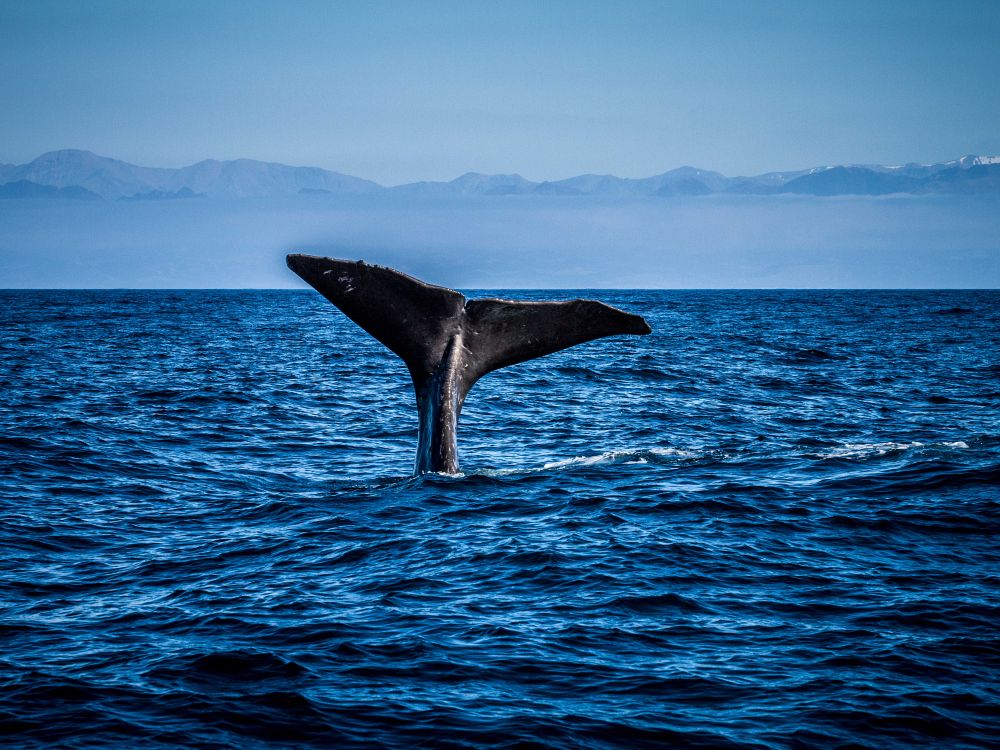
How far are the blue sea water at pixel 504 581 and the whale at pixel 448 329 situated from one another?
121cm

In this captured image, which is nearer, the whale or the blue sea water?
the blue sea water

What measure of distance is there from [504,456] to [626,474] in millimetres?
2491

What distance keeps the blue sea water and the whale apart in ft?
3.97

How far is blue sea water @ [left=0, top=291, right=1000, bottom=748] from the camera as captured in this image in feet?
21.2

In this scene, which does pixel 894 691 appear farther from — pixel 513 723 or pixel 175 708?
pixel 175 708

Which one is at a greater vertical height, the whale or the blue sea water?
the whale

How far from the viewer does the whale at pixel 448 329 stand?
11.9m

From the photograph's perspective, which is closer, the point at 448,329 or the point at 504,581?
the point at 504,581

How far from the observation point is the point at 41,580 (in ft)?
30.3

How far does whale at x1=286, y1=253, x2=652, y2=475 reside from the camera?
11.9m

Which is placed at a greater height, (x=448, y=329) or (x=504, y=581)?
(x=448, y=329)

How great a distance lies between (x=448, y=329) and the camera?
1252 centimetres

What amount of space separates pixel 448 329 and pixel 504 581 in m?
4.02

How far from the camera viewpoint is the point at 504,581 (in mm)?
9312
